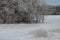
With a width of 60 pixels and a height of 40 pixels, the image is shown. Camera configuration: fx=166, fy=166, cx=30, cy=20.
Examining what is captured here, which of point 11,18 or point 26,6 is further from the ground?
point 26,6

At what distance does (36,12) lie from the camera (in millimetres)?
14820

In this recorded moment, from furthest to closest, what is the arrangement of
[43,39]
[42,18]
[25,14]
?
[42,18] → [25,14] → [43,39]

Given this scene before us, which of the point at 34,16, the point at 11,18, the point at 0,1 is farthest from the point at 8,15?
the point at 34,16

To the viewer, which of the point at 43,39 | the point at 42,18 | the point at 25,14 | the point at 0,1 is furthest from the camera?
the point at 42,18

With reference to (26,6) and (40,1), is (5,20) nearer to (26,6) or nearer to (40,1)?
(26,6)

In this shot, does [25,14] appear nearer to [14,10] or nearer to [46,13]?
[14,10]

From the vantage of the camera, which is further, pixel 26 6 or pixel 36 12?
pixel 36 12

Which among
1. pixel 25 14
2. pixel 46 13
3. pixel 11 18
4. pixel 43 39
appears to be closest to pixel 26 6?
pixel 25 14

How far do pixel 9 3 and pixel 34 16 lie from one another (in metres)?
2.67

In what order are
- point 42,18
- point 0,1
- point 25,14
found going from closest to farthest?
point 0,1, point 25,14, point 42,18

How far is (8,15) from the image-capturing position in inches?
535

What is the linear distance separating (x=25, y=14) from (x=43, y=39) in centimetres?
728

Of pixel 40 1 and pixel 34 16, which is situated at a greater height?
pixel 40 1

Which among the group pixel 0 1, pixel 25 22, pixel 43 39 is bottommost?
pixel 25 22
